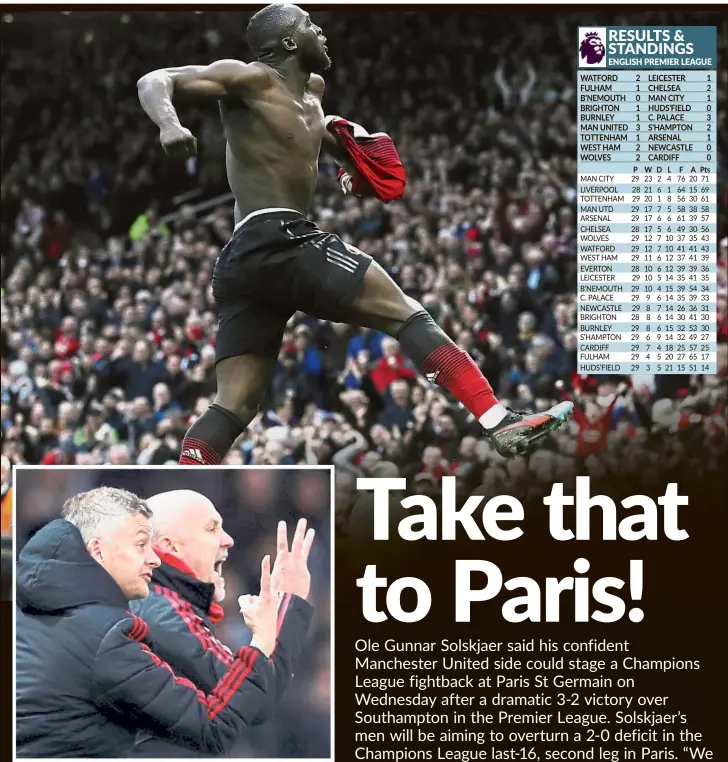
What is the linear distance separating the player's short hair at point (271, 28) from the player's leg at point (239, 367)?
3.33 feet

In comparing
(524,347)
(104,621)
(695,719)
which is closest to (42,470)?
(104,621)

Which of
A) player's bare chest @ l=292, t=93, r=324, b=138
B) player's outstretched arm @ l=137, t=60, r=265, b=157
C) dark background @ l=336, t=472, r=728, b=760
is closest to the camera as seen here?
player's outstretched arm @ l=137, t=60, r=265, b=157

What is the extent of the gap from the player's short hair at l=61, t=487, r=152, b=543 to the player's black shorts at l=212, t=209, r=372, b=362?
2.50 ft

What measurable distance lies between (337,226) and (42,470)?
7.98 ft

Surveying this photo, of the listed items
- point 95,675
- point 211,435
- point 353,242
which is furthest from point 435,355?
point 353,242

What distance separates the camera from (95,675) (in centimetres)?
548

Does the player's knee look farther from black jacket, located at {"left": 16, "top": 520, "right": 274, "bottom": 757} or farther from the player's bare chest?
the player's bare chest

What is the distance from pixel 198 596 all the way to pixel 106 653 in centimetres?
45

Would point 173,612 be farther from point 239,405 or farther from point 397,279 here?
point 397,279

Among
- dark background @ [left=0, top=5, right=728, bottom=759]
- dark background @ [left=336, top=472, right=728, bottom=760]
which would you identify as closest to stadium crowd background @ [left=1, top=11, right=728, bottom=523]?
dark background @ [left=0, top=5, right=728, bottom=759]

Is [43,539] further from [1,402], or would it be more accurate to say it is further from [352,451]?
[352,451]

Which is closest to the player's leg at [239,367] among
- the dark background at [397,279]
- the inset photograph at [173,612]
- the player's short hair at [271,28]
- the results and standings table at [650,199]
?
the inset photograph at [173,612]

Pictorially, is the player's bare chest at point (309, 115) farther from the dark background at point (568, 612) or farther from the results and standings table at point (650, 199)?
the dark background at point (568, 612)

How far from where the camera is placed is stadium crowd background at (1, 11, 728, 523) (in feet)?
21.0
